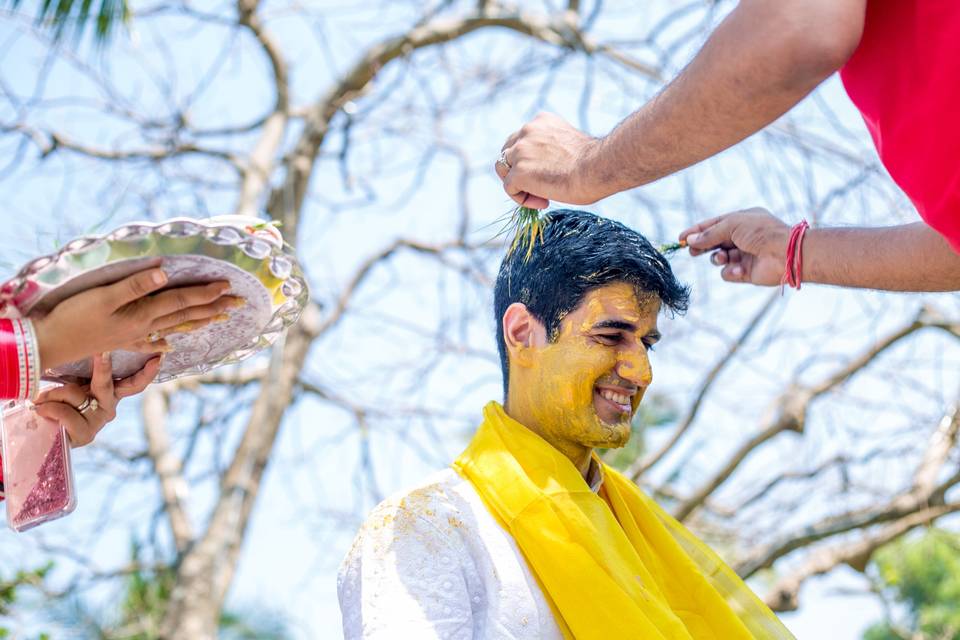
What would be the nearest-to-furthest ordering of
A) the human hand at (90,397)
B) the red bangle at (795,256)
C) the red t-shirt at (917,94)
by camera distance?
the red t-shirt at (917,94)
the human hand at (90,397)
the red bangle at (795,256)

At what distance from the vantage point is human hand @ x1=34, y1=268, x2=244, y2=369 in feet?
7.00

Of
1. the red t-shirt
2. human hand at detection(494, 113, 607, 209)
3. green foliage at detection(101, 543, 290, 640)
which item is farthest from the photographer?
green foliage at detection(101, 543, 290, 640)

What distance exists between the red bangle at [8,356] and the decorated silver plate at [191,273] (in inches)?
1.4

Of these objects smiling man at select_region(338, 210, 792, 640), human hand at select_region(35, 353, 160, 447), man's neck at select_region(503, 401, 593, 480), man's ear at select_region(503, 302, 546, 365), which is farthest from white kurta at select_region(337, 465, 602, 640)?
human hand at select_region(35, 353, 160, 447)

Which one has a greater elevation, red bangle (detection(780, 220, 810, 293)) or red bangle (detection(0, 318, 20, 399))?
red bangle (detection(780, 220, 810, 293))

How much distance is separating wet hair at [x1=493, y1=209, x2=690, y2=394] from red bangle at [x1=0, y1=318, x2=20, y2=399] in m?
1.36

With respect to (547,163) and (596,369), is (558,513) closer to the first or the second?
(596,369)

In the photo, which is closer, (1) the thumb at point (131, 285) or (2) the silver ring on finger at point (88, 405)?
(1) the thumb at point (131, 285)

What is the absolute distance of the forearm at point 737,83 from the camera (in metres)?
1.76

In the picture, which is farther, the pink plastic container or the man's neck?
the man's neck

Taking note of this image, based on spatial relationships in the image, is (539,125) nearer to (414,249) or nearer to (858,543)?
(858,543)

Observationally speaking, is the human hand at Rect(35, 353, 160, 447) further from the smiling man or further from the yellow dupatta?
the yellow dupatta

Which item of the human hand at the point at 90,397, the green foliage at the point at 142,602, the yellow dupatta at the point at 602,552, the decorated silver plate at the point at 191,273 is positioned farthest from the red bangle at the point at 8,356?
the green foliage at the point at 142,602

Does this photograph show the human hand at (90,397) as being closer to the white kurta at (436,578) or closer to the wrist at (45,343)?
the wrist at (45,343)
